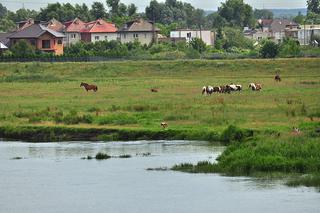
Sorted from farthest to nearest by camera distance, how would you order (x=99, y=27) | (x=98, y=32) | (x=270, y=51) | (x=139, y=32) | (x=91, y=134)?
(x=99, y=27) < (x=98, y=32) < (x=139, y=32) < (x=270, y=51) < (x=91, y=134)

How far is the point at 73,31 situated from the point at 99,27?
12.2ft

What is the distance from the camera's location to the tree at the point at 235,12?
171 meters

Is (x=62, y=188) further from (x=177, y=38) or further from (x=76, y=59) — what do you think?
(x=177, y=38)

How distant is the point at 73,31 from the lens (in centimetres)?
13750

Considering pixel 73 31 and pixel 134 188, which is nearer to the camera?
pixel 134 188

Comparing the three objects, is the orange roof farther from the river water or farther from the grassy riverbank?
the river water

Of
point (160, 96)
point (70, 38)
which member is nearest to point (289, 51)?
point (160, 96)

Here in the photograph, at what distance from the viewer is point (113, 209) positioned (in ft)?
91.0

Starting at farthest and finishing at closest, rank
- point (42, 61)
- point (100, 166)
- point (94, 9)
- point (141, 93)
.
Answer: point (94, 9)
point (42, 61)
point (141, 93)
point (100, 166)

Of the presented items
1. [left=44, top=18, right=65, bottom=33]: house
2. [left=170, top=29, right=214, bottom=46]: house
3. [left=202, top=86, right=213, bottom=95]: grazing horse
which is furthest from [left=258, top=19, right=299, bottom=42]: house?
[left=202, top=86, right=213, bottom=95]: grazing horse

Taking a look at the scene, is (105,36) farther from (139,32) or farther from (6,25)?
(6,25)

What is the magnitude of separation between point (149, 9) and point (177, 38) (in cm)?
3320

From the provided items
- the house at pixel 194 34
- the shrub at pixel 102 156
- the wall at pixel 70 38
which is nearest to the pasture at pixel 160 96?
the shrub at pixel 102 156

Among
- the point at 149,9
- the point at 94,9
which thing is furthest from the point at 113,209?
the point at 149,9
